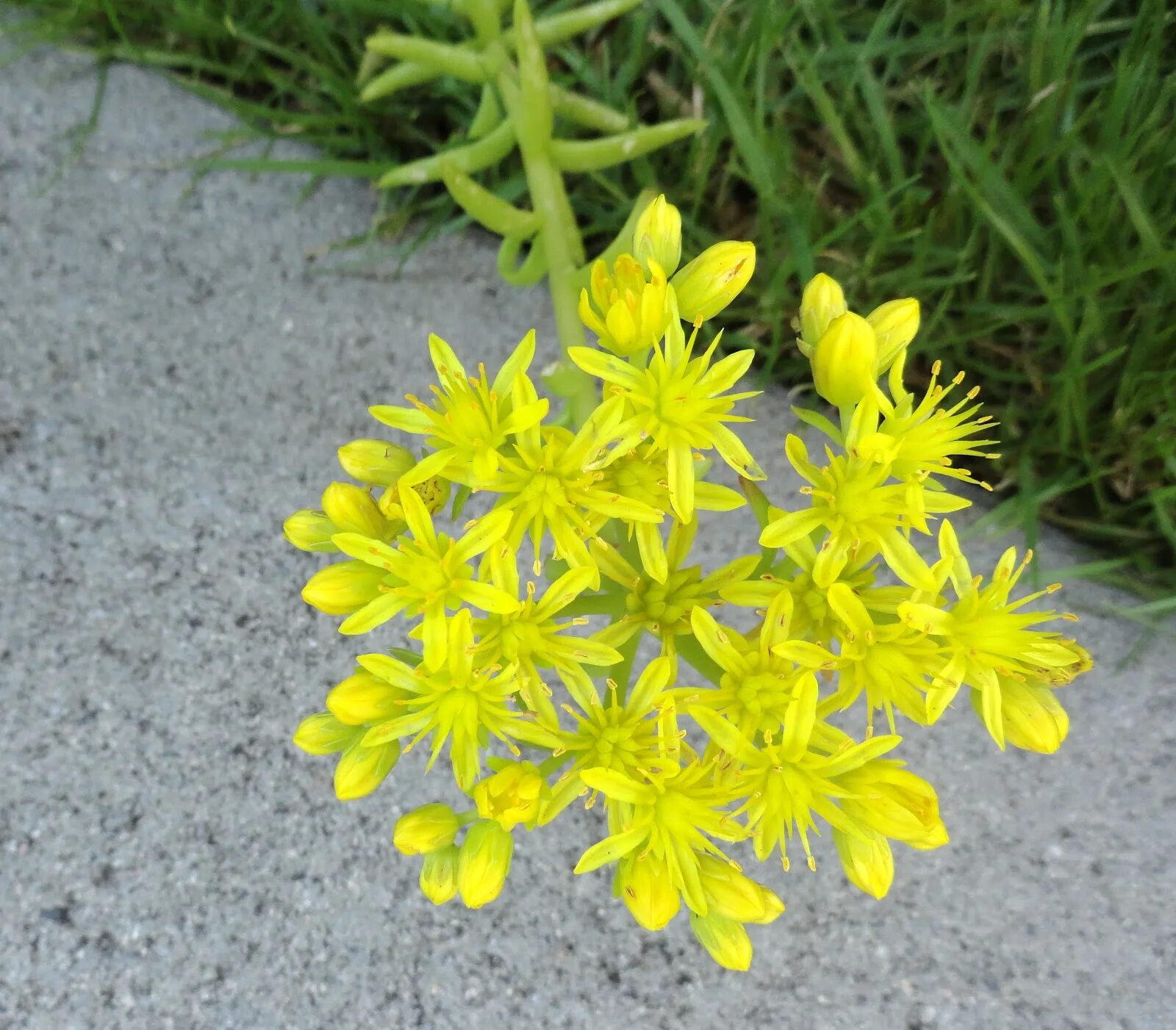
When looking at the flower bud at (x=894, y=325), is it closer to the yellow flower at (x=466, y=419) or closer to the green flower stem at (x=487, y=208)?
the yellow flower at (x=466, y=419)

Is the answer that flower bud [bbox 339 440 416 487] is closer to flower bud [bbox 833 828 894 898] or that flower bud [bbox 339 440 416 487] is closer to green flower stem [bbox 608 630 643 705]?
green flower stem [bbox 608 630 643 705]

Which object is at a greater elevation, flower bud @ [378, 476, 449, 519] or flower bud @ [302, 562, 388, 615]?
flower bud @ [378, 476, 449, 519]

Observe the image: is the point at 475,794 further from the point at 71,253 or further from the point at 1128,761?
the point at 71,253

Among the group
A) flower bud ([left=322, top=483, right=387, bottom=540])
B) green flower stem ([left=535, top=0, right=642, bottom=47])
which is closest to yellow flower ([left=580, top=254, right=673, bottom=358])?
flower bud ([left=322, top=483, right=387, bottom=540])

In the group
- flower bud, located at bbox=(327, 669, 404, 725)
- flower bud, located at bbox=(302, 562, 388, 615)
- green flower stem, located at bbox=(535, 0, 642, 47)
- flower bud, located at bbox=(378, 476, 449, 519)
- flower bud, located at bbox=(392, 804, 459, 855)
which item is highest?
green flower stem, located at bbox=(535, 0, 642, 47)

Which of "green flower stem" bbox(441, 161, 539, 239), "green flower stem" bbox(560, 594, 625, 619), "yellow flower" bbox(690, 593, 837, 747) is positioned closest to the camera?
"yellow flower" bbox(690, 593, 837, 747)

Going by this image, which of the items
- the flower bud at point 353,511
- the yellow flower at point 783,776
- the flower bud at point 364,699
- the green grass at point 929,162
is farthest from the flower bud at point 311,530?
the green grass at point 929,162

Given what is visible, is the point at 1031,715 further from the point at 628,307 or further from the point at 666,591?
the point at 628,307
